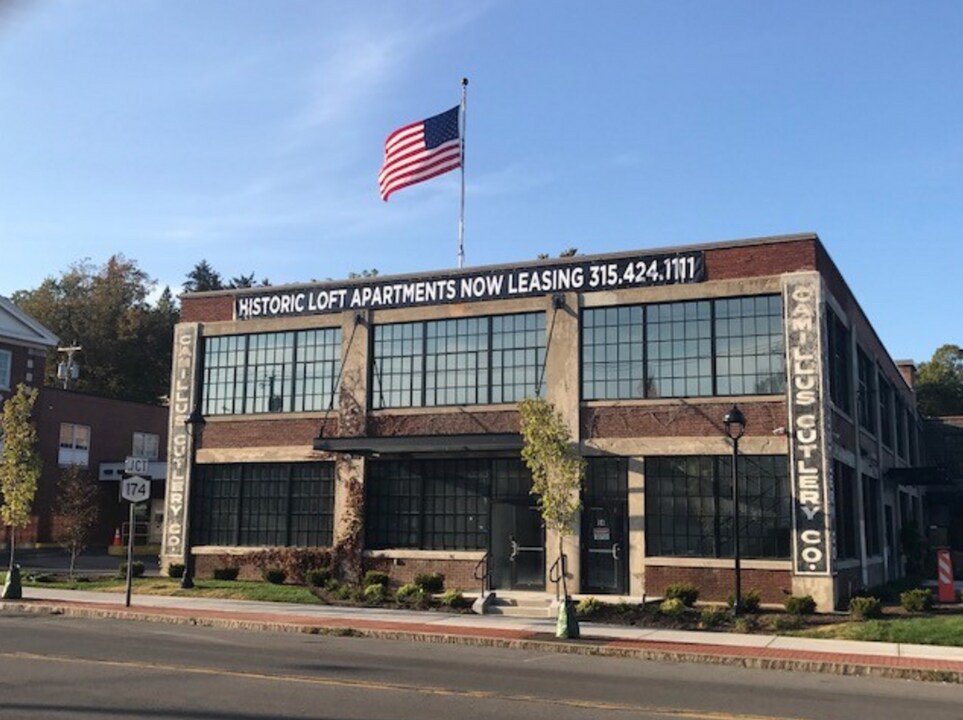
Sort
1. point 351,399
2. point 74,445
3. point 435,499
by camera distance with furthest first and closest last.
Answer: point 74,445, point 351,399, point 435,499

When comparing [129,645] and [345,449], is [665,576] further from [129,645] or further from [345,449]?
[129,645]

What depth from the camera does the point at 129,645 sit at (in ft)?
55.2

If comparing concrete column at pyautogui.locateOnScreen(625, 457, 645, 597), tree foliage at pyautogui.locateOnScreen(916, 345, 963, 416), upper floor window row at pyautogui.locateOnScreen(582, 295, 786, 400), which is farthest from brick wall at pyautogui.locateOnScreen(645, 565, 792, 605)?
tree foliage at pyautogui.locateOnScreen(916, 345, 963, 416)

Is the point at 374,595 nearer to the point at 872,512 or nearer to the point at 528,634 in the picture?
the point at 528,634

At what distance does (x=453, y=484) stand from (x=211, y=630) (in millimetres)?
9532

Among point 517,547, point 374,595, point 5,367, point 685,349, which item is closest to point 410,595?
point 374,595

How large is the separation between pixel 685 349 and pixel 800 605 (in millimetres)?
7032

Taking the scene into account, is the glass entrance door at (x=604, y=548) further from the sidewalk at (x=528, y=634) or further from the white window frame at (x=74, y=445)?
the white window frame at (x=74, y=445)

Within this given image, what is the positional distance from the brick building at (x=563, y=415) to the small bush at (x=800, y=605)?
0.90m

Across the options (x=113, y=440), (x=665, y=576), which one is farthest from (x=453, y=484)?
(x=113, y=440)

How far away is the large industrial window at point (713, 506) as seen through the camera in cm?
2447

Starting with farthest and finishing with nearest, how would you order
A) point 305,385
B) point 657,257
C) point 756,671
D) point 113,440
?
point 113,440
point 305,385
point 657,257
point 756,671

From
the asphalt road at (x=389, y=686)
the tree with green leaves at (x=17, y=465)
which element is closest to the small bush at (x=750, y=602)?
the asphalt road at (x=389, y=686)

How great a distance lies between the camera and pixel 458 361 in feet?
94.3
